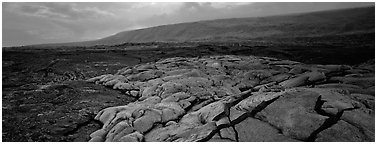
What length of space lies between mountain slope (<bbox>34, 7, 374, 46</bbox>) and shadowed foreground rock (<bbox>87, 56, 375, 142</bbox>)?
129ft

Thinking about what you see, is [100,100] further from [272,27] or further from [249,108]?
[272,27]

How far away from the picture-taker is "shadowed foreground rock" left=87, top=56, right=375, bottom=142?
726 cm

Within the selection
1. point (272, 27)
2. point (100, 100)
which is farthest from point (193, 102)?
point (272, 27)

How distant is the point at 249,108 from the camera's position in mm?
8234

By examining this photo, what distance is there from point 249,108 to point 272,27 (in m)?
60.5

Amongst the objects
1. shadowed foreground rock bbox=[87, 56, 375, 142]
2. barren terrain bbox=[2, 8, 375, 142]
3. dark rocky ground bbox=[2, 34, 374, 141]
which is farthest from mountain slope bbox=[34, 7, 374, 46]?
shadowed foreground rock bbox=[87, 56, 375, 142]

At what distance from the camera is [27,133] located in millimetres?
8680

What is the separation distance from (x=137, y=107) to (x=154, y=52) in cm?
1303

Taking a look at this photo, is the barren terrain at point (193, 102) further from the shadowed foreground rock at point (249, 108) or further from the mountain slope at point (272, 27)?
the mountain slope at point (272, 27)

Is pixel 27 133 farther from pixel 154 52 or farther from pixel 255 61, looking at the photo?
pixel 154 52

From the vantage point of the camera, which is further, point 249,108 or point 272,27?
point 272,27

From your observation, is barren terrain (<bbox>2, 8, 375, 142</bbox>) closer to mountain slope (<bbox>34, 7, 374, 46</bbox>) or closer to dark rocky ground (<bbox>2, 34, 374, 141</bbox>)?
dark rocky ground (<bbox>2, 34, 374, 141</bbox>)

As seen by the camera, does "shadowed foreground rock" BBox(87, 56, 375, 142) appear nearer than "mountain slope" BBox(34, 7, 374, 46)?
Yes

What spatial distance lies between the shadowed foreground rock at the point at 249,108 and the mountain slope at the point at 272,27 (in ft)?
129
